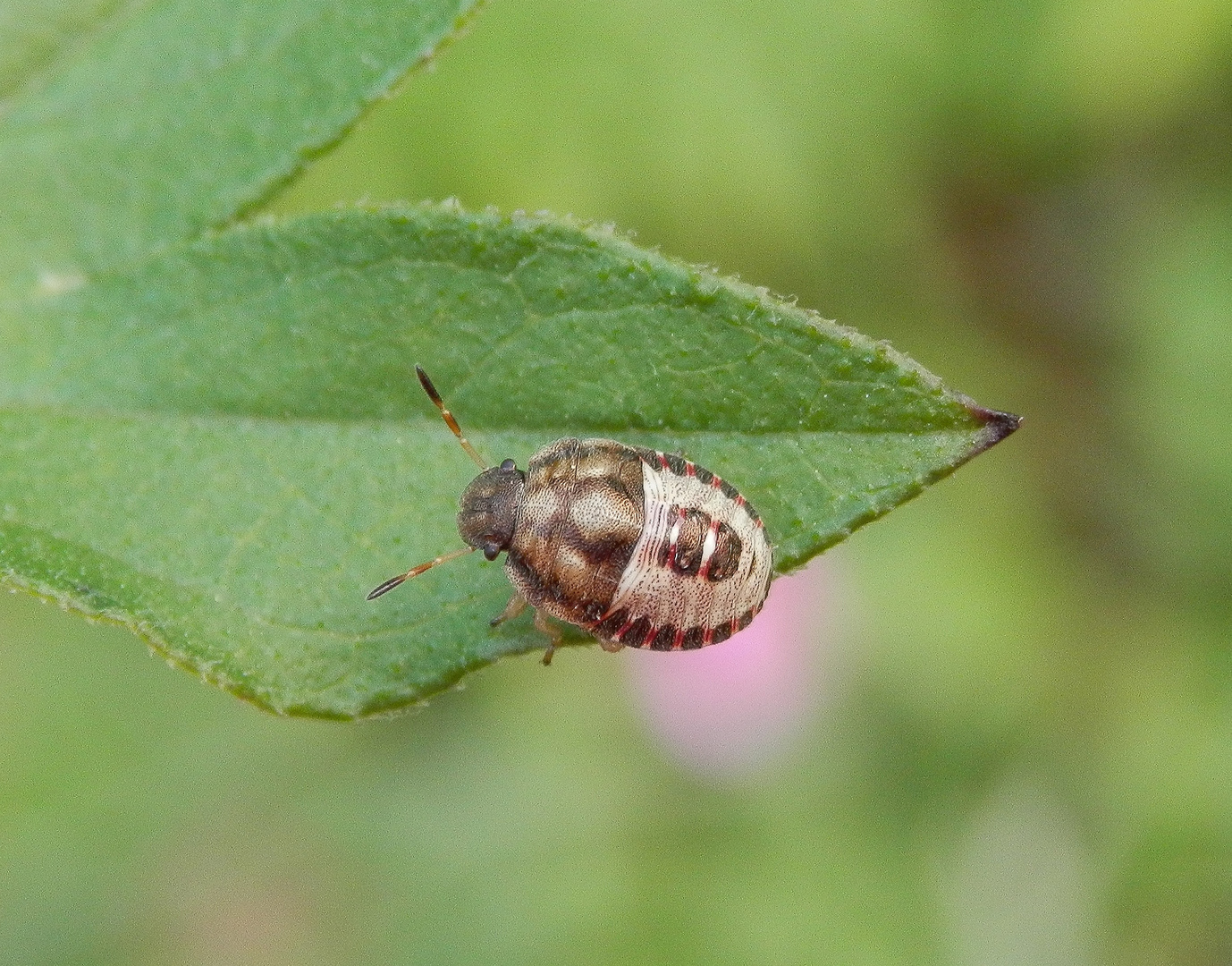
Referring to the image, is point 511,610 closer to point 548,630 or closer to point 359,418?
point 548,630

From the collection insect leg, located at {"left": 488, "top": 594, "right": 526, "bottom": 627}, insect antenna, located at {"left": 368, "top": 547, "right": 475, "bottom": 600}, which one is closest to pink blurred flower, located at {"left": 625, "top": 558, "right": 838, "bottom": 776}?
insect leg, located at {"left": 488, "top": 594, "right": 526, "bottom": 627}

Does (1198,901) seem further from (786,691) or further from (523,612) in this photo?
(523,612)

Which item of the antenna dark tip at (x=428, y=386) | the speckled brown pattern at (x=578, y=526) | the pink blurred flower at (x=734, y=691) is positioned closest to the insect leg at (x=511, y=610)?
the speckled brown pattern at (x=578, y=526)

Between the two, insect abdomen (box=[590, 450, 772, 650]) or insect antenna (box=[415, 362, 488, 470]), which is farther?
insect abdomen (box=[590, 450, 772, 650])

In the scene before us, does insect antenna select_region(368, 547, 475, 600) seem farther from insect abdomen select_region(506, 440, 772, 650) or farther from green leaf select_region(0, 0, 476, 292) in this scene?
green leaf select_region(0, 0, 476, 292)

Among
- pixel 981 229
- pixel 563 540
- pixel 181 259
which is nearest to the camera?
pixel 181 259


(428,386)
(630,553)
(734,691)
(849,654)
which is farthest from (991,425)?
(849,654)

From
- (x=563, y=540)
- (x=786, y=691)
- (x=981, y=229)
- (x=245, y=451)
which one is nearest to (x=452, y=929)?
(x=786, y=691)

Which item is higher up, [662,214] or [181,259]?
[181,259]
